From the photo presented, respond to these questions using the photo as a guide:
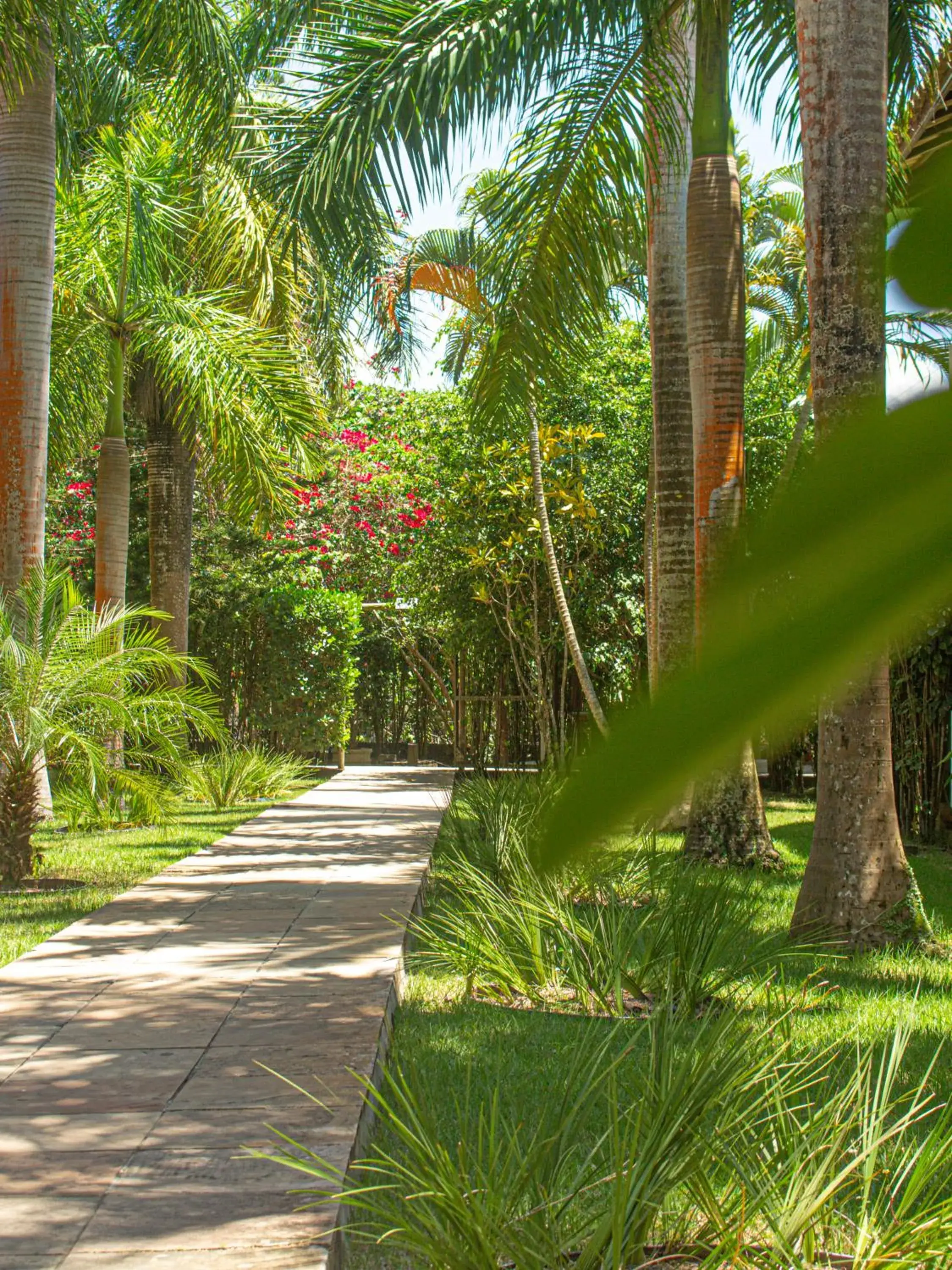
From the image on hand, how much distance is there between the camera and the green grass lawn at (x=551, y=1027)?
3.75 meters

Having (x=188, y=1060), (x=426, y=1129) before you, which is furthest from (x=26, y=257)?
(x=426, y=1129)

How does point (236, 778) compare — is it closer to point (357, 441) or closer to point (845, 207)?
point (357, 441)

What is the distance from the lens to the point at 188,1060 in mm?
3793

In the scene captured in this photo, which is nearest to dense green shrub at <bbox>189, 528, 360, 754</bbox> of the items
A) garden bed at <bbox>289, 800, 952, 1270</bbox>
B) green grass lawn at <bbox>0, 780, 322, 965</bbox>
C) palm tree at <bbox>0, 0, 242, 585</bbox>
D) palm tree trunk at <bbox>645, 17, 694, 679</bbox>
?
green grass lawn at <bbox>0, 780, 322, 965</bbox>

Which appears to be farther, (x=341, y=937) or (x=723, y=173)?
(x=723, y=173)

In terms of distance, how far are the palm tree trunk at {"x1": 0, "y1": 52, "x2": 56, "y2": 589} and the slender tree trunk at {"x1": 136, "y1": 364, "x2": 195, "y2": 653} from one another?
11.9ft

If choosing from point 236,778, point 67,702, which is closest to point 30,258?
point 67,702

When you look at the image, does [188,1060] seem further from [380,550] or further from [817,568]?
[380,550]

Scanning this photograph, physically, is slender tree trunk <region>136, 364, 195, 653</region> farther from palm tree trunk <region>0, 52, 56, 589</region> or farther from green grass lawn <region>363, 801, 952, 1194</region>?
green grass lawn <region>363, 801, 952, 1194</region>

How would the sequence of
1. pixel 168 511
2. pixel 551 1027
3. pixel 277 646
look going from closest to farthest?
pixel 551 1027
pixel 168 511
pixel 277 646

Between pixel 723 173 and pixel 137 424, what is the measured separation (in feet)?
37.4

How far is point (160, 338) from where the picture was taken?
11023 mm

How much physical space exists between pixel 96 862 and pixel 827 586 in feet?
28.3

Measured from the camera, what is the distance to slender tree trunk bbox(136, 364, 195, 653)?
1280 cm
